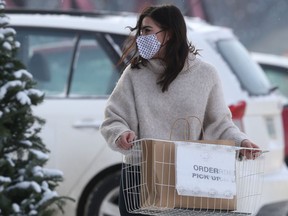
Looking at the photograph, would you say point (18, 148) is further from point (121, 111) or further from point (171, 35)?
point (171, 35)

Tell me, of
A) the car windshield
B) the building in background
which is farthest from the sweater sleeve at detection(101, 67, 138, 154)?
the building in background

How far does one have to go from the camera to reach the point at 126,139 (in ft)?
15.1

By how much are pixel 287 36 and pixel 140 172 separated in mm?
16465

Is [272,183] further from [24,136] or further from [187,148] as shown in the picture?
[187,148]

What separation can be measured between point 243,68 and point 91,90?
1194 millimetres

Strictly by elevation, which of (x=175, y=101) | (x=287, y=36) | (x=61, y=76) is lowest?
(x=287, y=36)

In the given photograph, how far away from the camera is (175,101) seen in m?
4.84

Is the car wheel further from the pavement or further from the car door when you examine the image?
the pavement

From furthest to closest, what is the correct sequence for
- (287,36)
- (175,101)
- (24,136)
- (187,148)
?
1. (287,36)
2. (24,136)
3. (175,101)
4. (187,148)

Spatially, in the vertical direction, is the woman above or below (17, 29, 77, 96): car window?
above

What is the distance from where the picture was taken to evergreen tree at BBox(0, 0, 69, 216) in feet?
17.6

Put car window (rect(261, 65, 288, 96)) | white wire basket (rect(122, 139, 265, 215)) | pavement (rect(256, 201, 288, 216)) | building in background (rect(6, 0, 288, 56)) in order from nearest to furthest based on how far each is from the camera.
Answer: white wire basket (rect(122, 139, 265, 215)) < pavement (rect(256, 201, 288, 216)) < car window (rect(261, 65, 288, 96)) < building in background (rect(6, 0, 288, 56))

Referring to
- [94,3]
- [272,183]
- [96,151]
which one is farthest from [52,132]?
[94,3]

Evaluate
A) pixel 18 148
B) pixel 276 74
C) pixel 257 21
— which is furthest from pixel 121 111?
pixel 257 21
